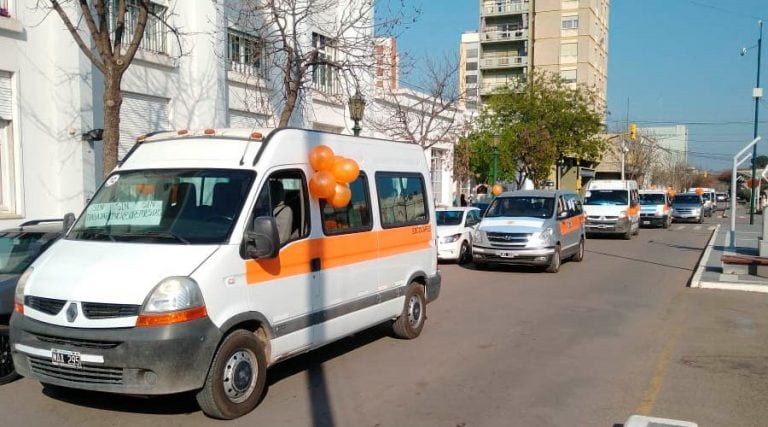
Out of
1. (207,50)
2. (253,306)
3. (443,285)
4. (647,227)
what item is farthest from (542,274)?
(647,227)

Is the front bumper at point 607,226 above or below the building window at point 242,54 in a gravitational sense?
below

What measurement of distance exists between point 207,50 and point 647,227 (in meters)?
26.7

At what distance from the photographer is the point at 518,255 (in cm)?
1546

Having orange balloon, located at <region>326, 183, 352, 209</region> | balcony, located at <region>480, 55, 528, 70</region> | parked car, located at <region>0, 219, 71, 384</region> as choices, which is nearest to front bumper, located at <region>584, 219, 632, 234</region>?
orange balloon, located at <region>326, 183, 352, 209</region>

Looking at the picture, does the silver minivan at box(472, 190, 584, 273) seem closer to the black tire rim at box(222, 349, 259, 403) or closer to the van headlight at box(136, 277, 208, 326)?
the black tire rim at box(222, 349, 259, 403)

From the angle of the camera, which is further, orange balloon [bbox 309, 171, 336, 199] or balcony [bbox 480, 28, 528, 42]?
balcony [bbox 480, 28, 528, 42]

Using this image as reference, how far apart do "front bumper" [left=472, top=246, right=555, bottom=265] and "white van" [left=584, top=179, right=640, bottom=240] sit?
11.0 m

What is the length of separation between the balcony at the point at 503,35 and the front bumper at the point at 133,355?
229 ft

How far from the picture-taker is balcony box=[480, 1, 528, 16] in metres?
70.7

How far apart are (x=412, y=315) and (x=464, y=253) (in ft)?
31.0

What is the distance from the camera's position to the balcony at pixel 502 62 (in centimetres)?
7088

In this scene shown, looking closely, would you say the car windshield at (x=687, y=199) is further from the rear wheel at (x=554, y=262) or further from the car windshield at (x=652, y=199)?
the rear wheel at (x=554, y=262)

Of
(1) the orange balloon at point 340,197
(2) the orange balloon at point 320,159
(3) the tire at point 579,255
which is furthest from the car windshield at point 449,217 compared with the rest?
(2) the orange balloon at point 320,159

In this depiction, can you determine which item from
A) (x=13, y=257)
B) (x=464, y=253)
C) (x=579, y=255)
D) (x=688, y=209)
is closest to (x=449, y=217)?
(x=464, y=253)
